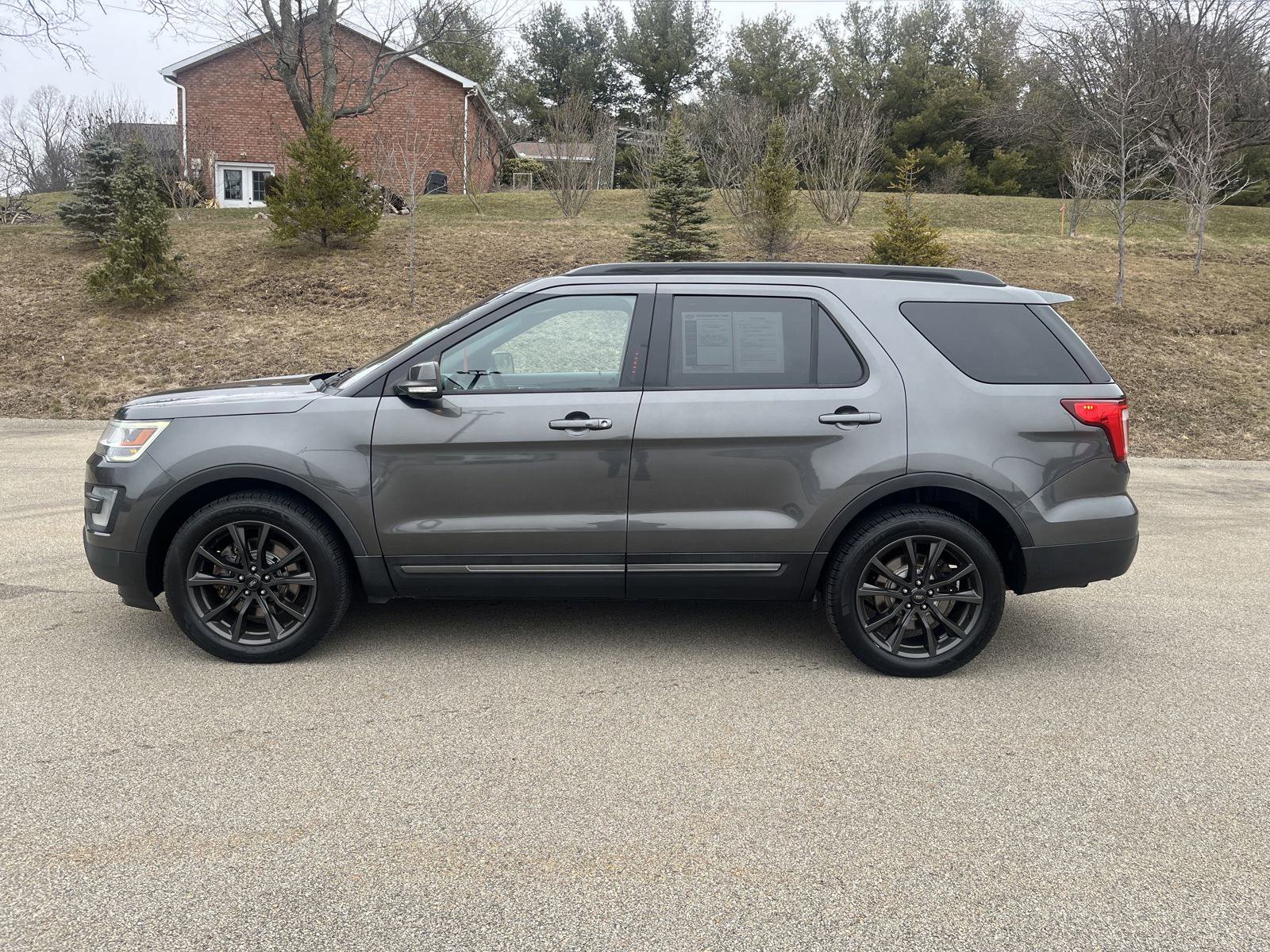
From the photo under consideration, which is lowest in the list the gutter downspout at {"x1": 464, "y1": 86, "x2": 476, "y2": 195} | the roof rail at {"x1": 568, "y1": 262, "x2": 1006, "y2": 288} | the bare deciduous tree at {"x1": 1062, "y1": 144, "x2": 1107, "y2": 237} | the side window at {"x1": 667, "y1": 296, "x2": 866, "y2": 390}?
the side window at {"x1": 667, "y1": 296, "x2": 866, "y2": 390}

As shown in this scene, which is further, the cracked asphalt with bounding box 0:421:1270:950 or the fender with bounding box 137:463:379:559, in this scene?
the fender with bounding box 137:463:379:559

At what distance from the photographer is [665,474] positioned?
450 cm

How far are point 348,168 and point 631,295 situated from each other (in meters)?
16.8

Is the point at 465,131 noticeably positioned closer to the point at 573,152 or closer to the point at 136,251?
the point at 573,152

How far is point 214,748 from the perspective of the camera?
3.77 metres

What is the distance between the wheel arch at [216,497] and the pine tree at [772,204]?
50.7ft

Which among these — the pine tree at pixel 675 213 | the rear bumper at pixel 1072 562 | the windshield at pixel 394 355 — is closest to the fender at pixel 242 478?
the windshield at pixel 394 355

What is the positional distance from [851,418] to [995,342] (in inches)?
31.5

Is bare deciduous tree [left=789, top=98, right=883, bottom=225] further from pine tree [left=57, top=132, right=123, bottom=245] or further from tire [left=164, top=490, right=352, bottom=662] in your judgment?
tire [left=164, top=490, right=352, bottom=662]

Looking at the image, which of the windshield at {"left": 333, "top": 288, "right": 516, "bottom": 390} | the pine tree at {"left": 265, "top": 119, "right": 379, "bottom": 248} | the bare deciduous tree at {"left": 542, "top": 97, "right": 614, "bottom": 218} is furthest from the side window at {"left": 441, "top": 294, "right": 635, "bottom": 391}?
the bare deciduous tree at {"left": 542, "top": 97, "right": 614, "bottom": 218}

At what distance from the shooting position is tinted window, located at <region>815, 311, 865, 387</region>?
457cm

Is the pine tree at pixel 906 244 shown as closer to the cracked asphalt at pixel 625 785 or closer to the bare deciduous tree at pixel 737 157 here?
the bare deciduous tree at pixel 737 157

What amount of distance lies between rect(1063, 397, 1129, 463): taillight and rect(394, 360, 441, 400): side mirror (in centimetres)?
279

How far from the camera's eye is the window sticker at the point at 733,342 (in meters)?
4.61
